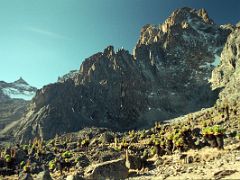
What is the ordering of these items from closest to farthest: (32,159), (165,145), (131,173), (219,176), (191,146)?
(219,176)
(131,173)
(191,146)
(165,145)
(32,159)

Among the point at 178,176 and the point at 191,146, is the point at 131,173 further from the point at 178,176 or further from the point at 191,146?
the point at 191,146

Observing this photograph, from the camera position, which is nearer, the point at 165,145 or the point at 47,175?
the point at 47,175

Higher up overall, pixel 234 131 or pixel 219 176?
pixel 234 131

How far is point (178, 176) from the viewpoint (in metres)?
40.8

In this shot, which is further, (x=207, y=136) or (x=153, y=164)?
(x=207, y=136)

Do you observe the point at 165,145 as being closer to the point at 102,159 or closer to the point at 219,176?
the point at 102,159

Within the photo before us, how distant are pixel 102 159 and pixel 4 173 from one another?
41457 millimetres

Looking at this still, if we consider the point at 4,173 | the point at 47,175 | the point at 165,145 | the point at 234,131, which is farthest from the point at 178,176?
the point at 4,173

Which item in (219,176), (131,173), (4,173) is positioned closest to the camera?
(219,176)

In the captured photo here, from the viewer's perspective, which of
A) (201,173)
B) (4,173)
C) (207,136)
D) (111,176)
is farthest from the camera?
(4,173)

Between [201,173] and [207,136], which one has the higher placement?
[207,136]

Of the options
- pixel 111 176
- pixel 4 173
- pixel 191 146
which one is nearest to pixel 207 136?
pixel 191 146

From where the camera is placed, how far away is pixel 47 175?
169ft

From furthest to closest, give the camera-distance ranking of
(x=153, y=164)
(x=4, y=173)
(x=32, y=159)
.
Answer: (x=32, y=159) → (x=4, y=173) → (x=153, y=164)
